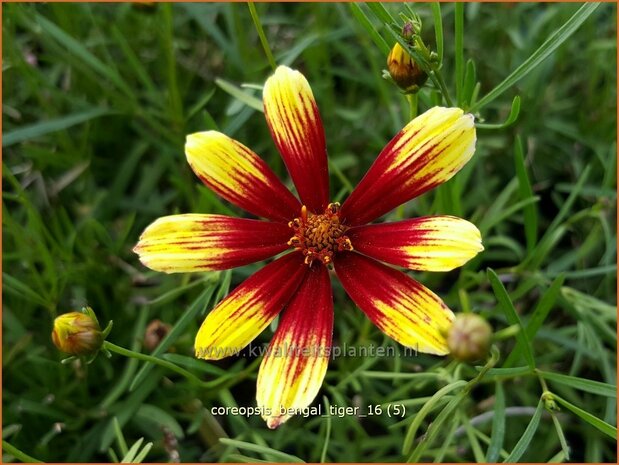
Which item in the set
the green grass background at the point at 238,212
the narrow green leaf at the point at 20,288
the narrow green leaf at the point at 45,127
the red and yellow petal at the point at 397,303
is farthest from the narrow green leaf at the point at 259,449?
the narrow green leaf at the point at 45,127

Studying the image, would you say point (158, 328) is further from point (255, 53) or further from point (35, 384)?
point (255, 53)

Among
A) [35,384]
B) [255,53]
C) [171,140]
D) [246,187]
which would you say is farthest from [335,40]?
[35,384]

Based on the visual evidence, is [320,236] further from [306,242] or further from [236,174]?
[236,174]

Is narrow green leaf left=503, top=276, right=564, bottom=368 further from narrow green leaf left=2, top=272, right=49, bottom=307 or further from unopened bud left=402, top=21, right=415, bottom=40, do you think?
A: narrow green leaf left=2, top=272, right=49, bottom=307

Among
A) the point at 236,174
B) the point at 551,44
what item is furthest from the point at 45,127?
the point at 551,44

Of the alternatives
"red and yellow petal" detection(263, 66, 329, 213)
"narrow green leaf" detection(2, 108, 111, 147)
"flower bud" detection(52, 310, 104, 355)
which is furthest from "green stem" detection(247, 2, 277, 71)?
"narrow green leaf" detection(2, 108, 111, 147)
